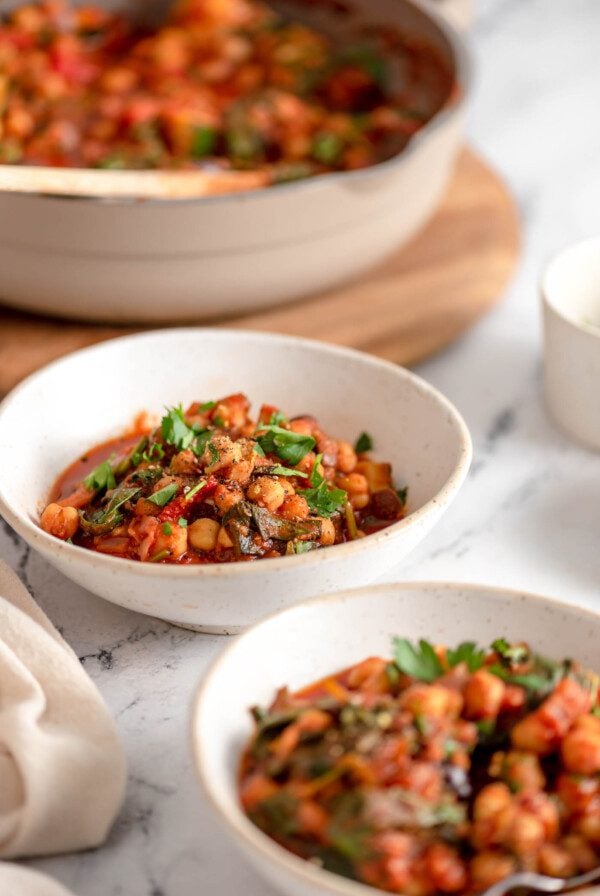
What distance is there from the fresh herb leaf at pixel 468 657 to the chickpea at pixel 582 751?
0.62 feet

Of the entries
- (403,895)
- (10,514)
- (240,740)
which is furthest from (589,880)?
(10,514)

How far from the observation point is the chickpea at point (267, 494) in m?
1.97

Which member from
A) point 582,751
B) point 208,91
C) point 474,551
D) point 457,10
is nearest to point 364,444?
point 474,551

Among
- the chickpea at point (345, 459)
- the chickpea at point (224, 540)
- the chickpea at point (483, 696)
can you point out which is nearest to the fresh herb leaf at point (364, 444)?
the chickpea at point (345, 459)

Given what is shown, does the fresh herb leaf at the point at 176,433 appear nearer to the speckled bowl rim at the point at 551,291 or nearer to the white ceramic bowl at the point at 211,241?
the white ceramic bowl at the point at 211,241

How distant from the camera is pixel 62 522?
6.66 feet

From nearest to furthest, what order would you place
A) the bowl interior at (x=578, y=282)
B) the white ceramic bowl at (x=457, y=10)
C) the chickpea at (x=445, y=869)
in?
the chickpea at (x=445, y=869), the bowl interior at (x=578, y=282), the white ceramic bowl at (x=457, y=10)

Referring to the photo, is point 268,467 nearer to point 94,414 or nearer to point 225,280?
point 94,414

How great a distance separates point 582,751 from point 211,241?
1.42 meters

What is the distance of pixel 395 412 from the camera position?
2.31m

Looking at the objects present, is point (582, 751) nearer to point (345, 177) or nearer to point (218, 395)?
point (218, 395)

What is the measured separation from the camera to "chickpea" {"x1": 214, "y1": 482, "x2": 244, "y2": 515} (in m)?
1.96

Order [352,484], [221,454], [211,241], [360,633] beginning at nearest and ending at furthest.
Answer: [360,633], [221,454], [352,484], [211,241]

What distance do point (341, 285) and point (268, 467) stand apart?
39.6 inches
